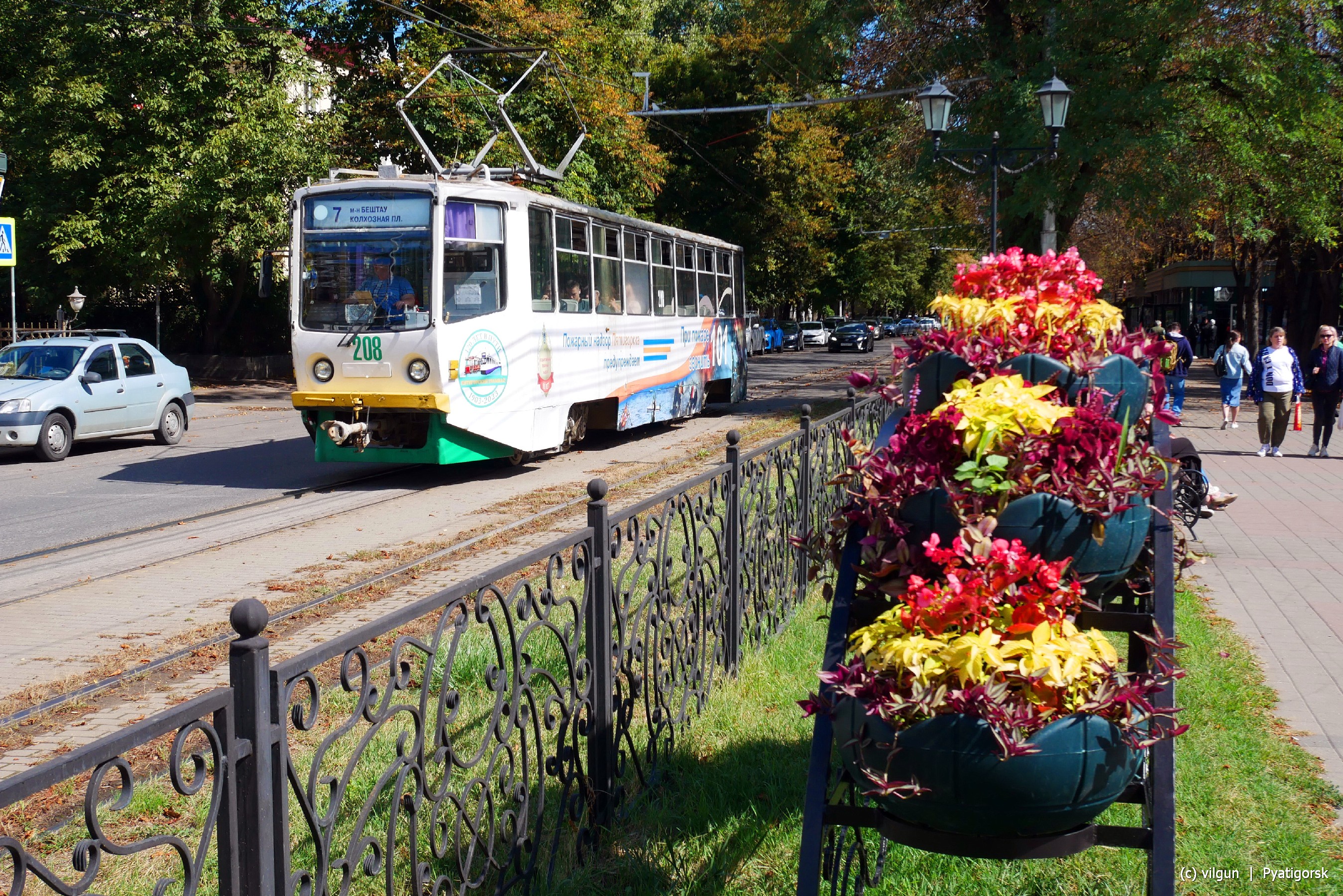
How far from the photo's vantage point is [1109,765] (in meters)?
2.49

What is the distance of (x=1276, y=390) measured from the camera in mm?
15852

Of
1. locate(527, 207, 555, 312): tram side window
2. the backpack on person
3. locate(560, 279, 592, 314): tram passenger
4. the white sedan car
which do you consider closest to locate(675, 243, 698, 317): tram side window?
locate(560, 279, 592, 314): tram passenger

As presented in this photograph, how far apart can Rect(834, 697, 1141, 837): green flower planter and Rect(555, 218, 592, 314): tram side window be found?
12471 mm

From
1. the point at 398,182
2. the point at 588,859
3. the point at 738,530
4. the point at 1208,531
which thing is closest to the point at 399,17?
the point at 398,182

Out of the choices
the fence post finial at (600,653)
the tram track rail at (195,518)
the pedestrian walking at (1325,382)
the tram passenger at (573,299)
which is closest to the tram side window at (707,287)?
the tram passenger at (573,299)

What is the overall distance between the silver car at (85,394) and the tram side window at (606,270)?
7.06 meters

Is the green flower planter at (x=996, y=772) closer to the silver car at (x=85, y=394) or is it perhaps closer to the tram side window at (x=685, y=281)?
the silver car at (x=85, y=394)

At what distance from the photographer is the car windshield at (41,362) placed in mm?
16609

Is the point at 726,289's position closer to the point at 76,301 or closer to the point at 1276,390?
the point at 1276,390

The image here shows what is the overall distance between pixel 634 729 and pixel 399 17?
27498mm

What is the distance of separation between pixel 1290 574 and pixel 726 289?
1501cm

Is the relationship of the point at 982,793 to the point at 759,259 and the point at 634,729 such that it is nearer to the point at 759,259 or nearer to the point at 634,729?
the point at 634,729

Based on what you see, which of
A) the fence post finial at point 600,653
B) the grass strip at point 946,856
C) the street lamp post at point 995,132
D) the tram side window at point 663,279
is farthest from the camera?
the tram side window at point 663,279

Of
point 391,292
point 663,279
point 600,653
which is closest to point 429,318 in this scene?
point 391,292
